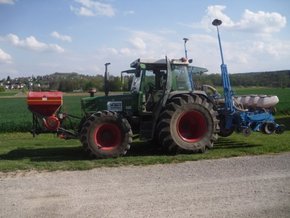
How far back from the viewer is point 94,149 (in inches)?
392

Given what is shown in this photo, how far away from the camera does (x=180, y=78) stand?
35.5 ft

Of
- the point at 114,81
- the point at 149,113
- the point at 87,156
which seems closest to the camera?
the point at 87,156

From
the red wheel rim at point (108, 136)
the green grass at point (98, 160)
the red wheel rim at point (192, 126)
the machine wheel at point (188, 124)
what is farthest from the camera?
the red wheel rim at point (192, 126)

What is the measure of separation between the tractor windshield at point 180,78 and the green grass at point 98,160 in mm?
1768

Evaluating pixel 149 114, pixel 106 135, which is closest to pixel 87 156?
pixel 106 135

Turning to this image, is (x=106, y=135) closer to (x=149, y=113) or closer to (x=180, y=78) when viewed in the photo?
(x=149, y=113)

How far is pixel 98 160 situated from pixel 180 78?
308 centimetres

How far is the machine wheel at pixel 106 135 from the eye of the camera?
32.6ft

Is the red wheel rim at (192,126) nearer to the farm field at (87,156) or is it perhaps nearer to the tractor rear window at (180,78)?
the farm field at (87,156)

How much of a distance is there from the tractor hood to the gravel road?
229 cm

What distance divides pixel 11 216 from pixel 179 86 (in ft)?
20.3

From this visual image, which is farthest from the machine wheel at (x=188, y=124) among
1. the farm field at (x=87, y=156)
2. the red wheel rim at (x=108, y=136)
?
the red wheel rim at (x=108, y=136)

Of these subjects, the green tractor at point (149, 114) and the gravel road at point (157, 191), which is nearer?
the gravel road at point (157, 191)

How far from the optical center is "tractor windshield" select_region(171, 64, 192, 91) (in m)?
10.7
